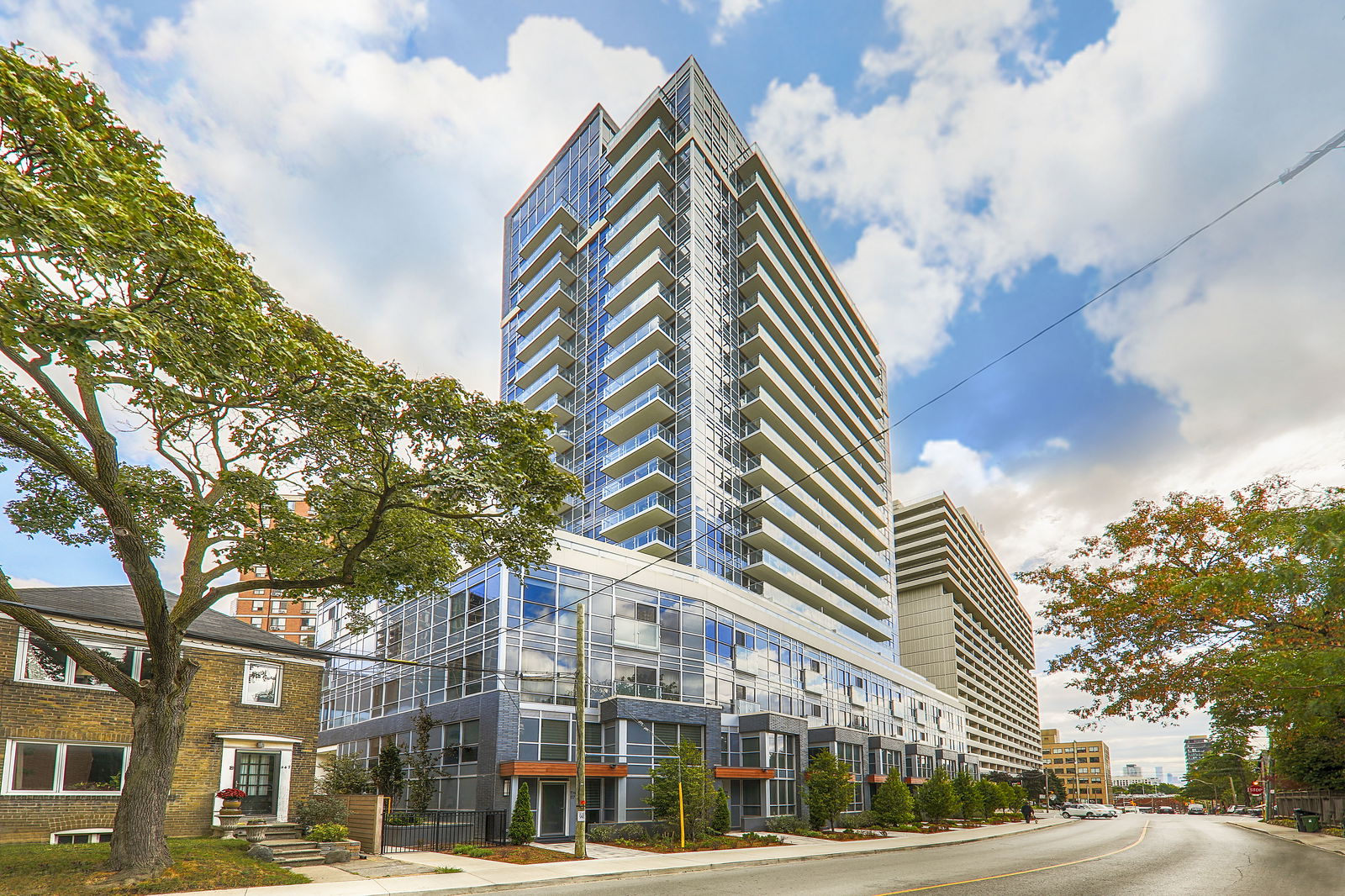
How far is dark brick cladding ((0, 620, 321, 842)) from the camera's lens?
65.4 feet

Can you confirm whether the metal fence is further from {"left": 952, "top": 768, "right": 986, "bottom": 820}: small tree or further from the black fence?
the black fence

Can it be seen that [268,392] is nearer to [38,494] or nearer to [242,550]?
[242,550]

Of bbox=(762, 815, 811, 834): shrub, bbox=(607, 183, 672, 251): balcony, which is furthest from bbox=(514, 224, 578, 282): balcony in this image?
bbox=(762, 815, 811, 834): shrub

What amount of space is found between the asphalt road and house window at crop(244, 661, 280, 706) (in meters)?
13.1

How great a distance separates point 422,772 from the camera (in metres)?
31.3

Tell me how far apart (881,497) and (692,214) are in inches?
1570

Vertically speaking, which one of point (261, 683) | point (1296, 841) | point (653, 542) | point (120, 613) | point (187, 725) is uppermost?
point (653, 542)

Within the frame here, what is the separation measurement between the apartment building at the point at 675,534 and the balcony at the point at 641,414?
224mm

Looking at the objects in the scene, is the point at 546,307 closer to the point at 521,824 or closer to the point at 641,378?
the point at 641,378

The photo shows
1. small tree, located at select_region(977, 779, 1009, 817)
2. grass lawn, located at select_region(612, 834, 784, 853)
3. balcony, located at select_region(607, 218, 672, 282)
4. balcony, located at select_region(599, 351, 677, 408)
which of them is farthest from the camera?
balcony, located at select_region(607, 218, 672, 282)

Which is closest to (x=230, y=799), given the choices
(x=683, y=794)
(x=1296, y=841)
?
(x=683, y=794)

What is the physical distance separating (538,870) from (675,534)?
33.0 metres

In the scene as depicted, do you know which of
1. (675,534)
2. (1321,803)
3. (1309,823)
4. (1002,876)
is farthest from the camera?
(675,534)

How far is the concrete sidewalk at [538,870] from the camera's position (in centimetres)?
1525
